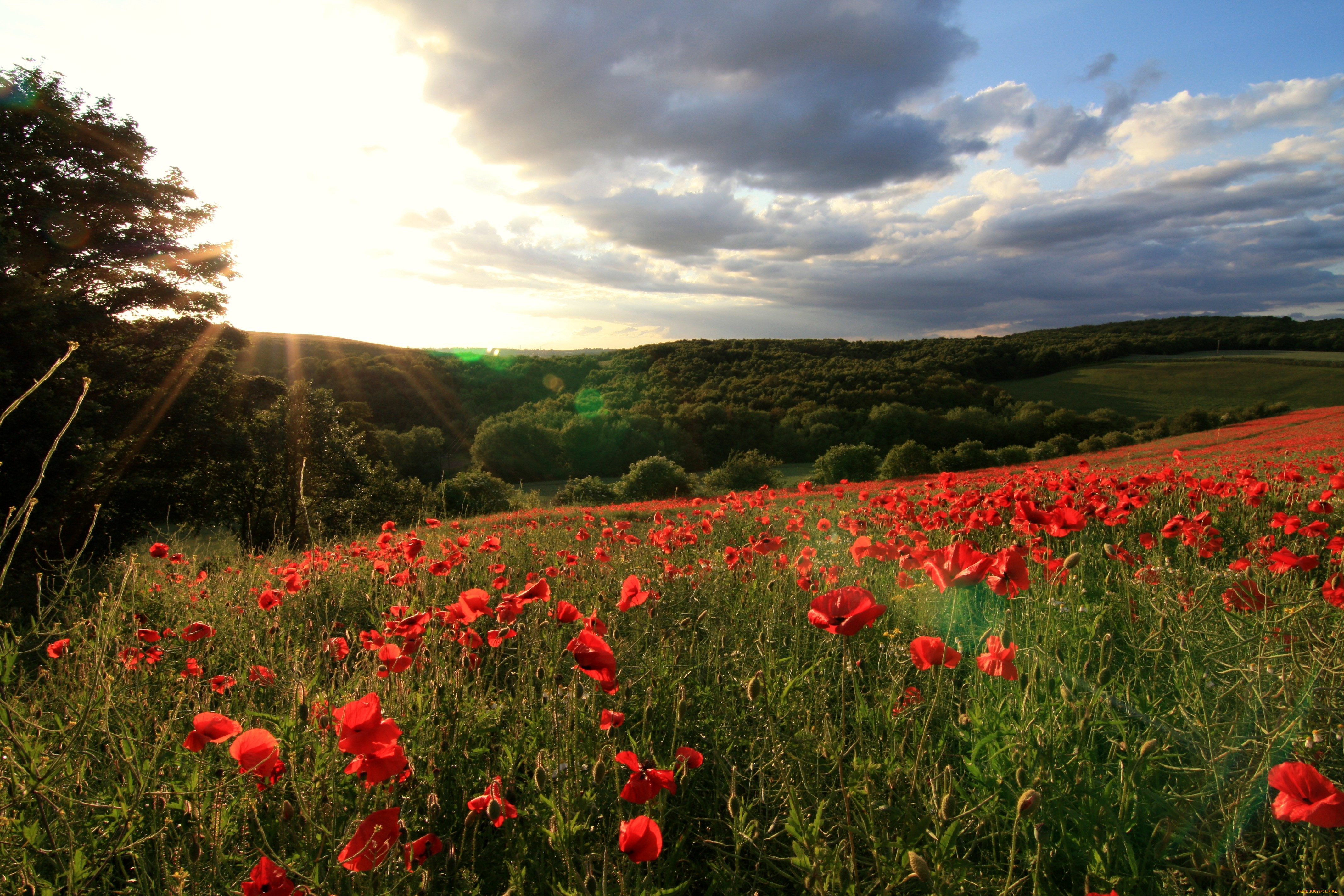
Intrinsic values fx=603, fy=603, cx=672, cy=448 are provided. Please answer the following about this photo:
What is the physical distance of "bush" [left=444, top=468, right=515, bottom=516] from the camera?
2419 cm

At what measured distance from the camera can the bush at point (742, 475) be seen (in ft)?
99.4

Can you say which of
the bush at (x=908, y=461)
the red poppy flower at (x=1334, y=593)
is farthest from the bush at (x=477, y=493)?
the red poppy flower at (x=1334, y=593)

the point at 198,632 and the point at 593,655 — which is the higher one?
the point at 593,655

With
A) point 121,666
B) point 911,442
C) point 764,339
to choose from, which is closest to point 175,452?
point 121,666

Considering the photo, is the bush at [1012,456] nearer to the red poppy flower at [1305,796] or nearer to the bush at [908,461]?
the bush at [908,461]

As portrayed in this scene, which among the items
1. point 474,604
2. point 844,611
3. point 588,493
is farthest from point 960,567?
point 588,493

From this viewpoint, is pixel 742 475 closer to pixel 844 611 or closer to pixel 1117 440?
pixel 1117 440

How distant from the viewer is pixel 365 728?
1269 millimetres

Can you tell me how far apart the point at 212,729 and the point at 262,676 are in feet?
2.60

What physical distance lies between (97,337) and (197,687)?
15222 mm

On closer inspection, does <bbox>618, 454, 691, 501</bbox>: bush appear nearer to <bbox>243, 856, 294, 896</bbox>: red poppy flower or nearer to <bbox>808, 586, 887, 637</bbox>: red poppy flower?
<bbox>808, 586, 887, 637</bbox>: red poppy flower

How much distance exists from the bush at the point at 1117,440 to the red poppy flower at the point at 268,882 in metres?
41.7

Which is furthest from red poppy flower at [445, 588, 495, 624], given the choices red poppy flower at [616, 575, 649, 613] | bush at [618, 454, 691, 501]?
bush at [618, 454, 691, 501]

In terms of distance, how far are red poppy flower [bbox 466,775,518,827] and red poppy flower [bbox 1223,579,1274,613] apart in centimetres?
249
